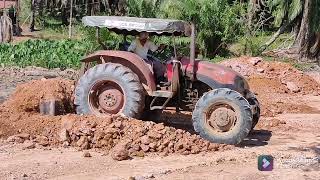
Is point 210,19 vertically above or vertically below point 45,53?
above

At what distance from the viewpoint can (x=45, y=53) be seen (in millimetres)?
22578

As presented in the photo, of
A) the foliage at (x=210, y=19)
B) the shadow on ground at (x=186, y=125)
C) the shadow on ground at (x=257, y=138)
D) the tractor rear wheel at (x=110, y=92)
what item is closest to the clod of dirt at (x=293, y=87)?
the shadow on ground at (x=186, y=125)

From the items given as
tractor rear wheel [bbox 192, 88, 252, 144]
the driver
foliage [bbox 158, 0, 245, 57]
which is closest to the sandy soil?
tractor rear wheel [bbox 192, 88, 252, 144]

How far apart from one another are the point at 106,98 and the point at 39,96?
1224mm

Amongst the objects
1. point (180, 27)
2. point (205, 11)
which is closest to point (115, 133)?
point (180, 27)

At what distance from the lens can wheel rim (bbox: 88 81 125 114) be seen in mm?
9531

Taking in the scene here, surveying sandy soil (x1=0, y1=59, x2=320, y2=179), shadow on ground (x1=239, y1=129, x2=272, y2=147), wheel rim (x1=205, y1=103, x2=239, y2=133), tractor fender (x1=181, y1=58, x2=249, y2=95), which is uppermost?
tractor fender (x1=181, y1=58, x2=249, y2=95)

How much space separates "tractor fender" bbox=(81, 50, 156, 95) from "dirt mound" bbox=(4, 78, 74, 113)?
31.8 inches

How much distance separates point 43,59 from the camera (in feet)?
69.1

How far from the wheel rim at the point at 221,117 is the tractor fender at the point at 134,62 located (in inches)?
39.5

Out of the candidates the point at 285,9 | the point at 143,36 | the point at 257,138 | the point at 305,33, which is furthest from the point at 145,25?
the point at 285,9

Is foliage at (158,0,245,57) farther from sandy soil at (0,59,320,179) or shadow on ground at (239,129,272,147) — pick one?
shadow on ground at (239,129,272,147)

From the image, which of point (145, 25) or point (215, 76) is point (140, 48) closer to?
point (145, 25)

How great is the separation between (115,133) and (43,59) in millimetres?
13013
